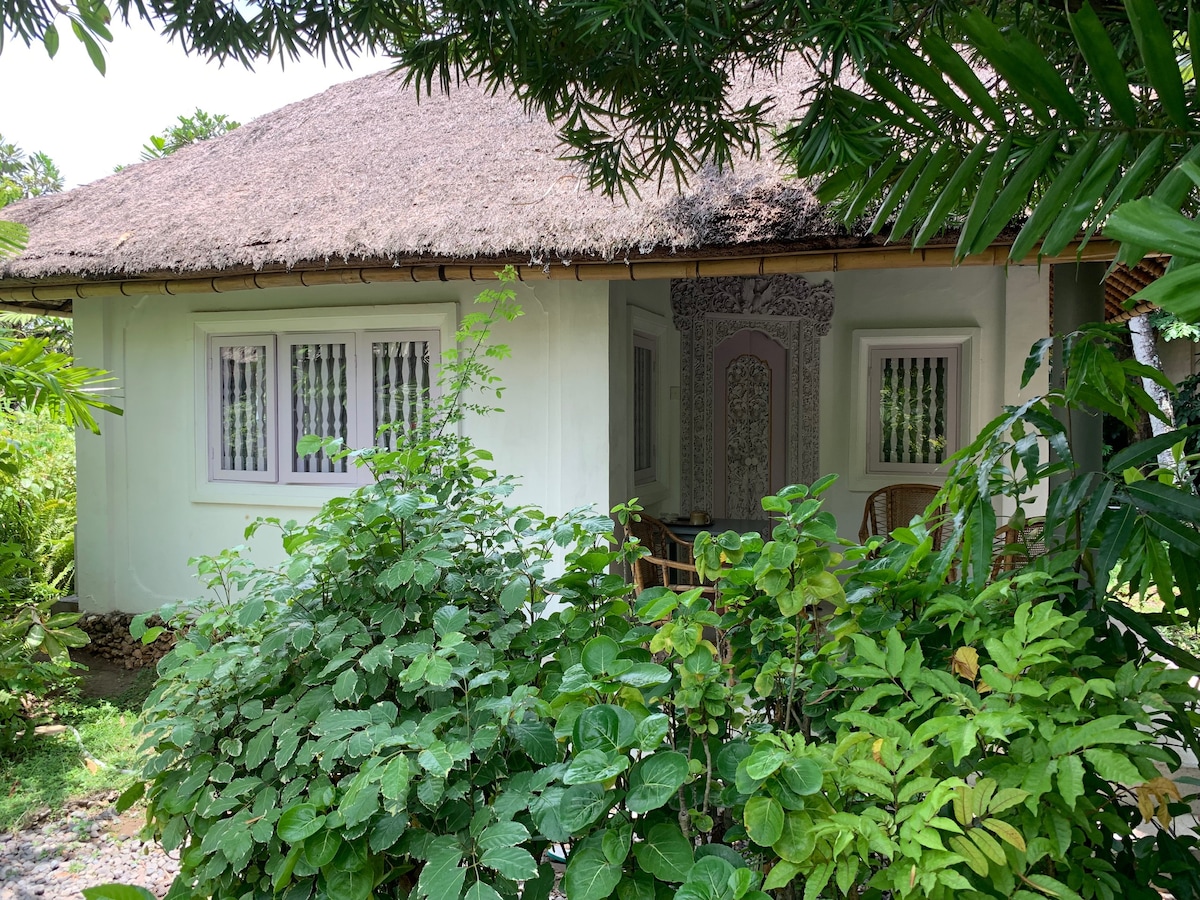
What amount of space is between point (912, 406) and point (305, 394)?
426 cm

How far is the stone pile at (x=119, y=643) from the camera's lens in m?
5.18

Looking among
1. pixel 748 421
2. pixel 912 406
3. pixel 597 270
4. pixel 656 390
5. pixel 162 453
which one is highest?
pixel 597 270

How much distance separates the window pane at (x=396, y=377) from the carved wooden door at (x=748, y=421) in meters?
2.33

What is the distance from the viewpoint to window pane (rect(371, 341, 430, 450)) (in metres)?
5.28

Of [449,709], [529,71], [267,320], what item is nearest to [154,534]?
[267,320]

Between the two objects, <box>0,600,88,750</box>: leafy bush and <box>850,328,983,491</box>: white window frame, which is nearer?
<box>0,600,88,750</box>: leafy bush

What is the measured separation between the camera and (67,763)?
364cm

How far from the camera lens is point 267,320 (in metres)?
5.53

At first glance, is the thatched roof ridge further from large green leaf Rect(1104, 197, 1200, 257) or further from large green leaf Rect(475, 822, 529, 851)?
large green leaf Rect(475, 822, 529, 851)

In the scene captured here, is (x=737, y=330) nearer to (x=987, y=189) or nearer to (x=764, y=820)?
(x=987, y=189)

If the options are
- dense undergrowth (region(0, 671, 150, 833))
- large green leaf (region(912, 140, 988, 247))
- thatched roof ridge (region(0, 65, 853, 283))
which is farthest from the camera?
thatched roof ridge (region(0, 65, 853, 283))

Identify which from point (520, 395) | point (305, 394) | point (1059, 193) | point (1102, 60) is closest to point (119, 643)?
point (305, 394)

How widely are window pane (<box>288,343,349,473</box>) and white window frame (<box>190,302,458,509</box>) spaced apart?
0.07m

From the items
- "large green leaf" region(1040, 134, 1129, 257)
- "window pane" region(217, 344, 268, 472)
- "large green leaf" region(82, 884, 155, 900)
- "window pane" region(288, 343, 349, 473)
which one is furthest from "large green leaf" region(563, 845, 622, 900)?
"window pane" region(217, 344, 268, 472)
